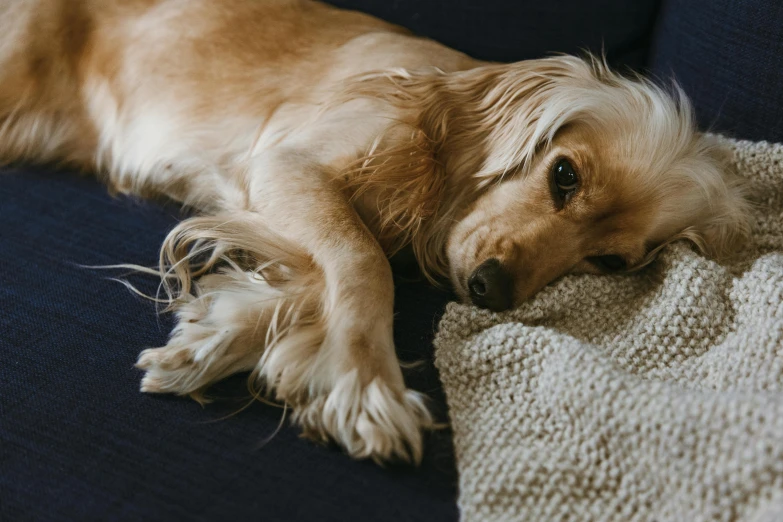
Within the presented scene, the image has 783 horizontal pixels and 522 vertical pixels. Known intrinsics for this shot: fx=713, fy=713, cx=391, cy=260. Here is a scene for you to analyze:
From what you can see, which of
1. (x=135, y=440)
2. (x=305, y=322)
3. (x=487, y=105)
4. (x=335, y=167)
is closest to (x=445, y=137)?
(x=487, y=105)

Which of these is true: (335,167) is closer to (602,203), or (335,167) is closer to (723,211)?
(602,203)

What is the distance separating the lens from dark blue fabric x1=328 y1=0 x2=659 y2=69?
6.41 ft

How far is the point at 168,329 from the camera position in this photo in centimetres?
145

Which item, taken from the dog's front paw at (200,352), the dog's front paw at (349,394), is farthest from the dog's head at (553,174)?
the dog's front paw at (200,352)

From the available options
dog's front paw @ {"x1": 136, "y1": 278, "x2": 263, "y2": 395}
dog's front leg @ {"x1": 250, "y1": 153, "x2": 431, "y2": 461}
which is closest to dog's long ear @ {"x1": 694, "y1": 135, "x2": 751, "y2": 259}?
dog's front leg @ {"x1": 250, "y1": 153, "x2": 431, "y2": 461}

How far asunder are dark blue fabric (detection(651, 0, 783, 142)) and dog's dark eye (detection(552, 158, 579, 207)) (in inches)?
17.5

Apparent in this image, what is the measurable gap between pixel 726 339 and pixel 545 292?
358 mm

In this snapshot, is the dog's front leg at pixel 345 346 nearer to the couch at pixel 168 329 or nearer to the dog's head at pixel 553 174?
the couch at pixel 168 329

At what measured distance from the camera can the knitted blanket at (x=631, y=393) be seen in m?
1.05

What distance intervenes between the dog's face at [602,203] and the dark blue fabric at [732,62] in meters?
0.11

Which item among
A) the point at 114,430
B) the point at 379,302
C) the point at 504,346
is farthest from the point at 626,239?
the point at 114,430

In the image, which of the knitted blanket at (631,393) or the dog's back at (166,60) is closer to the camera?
the knitted blanket at (631,393)

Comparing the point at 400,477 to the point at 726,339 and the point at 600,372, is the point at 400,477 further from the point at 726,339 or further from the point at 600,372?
the point at 726,339

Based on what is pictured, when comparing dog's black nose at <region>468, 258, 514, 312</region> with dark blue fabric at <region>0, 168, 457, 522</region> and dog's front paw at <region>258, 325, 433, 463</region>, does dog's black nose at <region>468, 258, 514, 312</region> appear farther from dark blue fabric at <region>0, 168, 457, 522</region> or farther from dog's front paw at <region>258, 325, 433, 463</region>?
dog's front paw at <region>258, 325, 433, 463</region>
